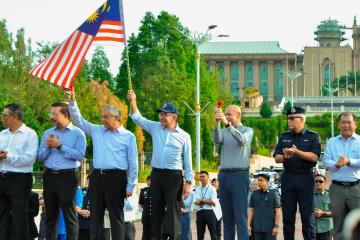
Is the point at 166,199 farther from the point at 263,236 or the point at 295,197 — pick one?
the point at 263,236

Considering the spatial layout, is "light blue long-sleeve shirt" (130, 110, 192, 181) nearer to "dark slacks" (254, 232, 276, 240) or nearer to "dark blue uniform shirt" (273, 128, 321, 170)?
"dark blue uniform shirt" (273, 128, 321, 170)

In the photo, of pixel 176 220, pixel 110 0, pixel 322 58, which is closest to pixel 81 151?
pixel 176 220

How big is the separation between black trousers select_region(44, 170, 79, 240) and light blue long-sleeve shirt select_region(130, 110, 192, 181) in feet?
3.18

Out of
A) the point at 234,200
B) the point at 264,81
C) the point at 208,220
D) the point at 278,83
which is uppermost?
the point at 264,81

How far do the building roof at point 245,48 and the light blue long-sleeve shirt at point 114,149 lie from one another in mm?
152344

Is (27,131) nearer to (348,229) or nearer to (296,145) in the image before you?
(296,145)

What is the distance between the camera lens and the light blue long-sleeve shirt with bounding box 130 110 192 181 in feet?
37.0

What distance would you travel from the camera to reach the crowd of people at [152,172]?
10.9m

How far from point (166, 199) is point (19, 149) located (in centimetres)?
174

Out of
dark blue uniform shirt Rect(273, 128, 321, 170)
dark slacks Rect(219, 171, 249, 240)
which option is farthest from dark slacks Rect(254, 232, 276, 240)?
dark blue uniform shirt Rect(273, 128, 321, 170)

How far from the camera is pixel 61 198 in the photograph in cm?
1095

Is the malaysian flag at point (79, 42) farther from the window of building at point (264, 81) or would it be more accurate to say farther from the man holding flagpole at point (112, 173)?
the window of building at point (264, 81)

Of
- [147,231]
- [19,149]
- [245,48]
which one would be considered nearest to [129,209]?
[147,231]

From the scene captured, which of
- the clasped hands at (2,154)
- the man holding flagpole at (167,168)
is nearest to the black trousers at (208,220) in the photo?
the man holding flagpole at (167,168)
